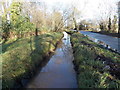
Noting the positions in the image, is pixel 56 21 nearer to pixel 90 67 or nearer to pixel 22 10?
pixel 22 10

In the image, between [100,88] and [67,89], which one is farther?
[67,89]

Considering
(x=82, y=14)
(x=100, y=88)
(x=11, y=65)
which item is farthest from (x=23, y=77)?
(x=82, y=14)

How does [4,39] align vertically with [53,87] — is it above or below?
above

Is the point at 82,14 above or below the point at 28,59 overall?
above

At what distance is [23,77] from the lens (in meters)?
3.66

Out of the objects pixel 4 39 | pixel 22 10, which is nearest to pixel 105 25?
pixel 22 10

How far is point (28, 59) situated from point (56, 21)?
1968 centimetres

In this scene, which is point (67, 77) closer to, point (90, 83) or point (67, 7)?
point (90, 83)

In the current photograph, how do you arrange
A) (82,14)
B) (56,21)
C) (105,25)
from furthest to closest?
1. (82,14)
2. (105,25)
3. (56,21)

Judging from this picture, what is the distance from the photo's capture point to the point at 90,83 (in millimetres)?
2633

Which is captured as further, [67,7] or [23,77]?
[67,7]

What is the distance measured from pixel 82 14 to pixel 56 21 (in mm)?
11539

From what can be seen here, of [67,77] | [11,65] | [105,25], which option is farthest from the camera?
[105,25]

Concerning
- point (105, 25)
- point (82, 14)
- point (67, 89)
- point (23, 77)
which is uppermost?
point (82, 14)
